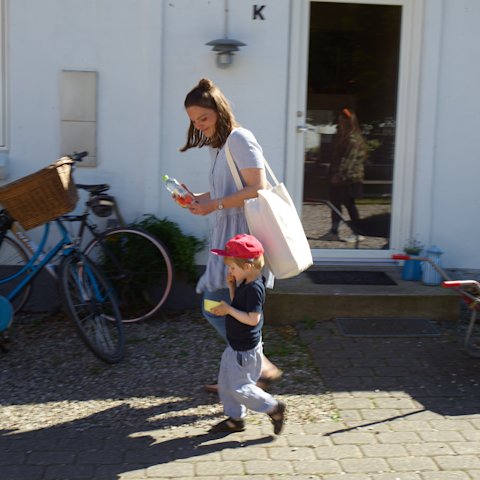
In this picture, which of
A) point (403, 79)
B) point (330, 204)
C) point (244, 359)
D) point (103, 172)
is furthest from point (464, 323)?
point (103, 172)

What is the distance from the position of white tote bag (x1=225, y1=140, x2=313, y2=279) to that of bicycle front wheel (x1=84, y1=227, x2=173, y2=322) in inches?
80.1

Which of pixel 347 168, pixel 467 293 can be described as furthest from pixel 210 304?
pixel 347 168

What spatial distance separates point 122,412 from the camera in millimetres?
4477

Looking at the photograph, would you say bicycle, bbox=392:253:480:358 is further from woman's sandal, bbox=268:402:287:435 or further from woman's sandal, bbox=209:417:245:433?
woman's sandal, bbox=209:417:245:433

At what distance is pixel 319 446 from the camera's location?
404 cm

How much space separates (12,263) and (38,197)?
118cm

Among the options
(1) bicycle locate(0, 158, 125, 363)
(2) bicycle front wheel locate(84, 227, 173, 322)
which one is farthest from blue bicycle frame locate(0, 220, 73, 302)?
(2) bicycle front wheel locate(84, 227, 173, 322)

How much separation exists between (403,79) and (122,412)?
3999 millimetres

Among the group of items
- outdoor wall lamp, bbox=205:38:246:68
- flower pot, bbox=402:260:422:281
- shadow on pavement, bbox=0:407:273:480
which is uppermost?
outdoor wall lamp, bbox=205:38:246:68

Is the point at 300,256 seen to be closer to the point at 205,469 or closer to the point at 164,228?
the point at 205,469

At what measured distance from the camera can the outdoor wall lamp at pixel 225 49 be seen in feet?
20.0

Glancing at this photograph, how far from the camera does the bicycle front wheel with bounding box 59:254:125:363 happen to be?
5.09m

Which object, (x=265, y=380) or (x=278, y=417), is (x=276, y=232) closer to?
(x=265, y=380)

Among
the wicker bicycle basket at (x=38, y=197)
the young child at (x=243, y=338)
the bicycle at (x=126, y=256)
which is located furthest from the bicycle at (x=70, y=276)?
the young child at (x=243, y=338)
